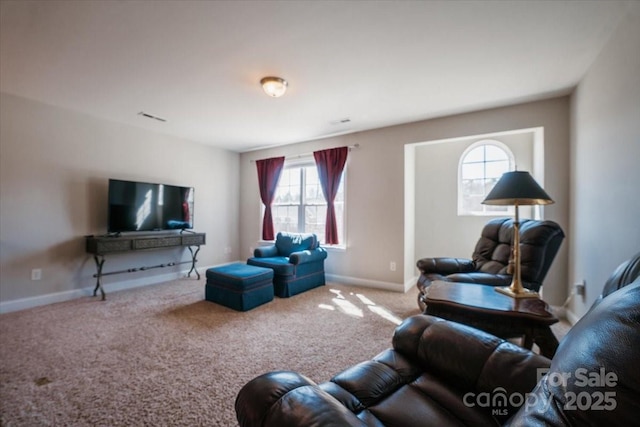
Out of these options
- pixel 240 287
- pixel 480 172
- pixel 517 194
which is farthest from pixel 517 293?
pixel 480 172

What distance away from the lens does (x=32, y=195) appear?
124 inches

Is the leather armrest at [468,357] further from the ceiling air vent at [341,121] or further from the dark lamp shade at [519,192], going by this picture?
the ceiling air vent at [341,121]

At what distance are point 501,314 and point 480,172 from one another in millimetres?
3147

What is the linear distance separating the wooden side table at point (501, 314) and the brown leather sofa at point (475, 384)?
0.42m

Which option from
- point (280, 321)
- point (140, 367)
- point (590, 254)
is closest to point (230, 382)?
point (140, 367)

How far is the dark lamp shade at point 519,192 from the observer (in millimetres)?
1777

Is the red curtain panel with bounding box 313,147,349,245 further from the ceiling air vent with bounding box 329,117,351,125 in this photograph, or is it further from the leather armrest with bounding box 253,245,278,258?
the leather armrest with bounding box 253,245,278,258

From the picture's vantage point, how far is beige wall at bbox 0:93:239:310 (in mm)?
3020

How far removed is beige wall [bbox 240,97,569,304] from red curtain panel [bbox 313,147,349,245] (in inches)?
5.7

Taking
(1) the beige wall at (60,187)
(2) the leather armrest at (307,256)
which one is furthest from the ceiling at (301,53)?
(2) the leather armrest at (307,256)

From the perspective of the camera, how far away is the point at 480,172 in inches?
161

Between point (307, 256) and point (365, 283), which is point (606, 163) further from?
point (307, 256)

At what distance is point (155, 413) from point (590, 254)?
136 inches

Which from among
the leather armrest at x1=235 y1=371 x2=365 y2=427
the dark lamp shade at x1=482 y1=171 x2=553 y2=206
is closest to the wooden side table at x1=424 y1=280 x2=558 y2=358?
the dark lamp shade at x1=482 y1=171 x2=553 y2=206
